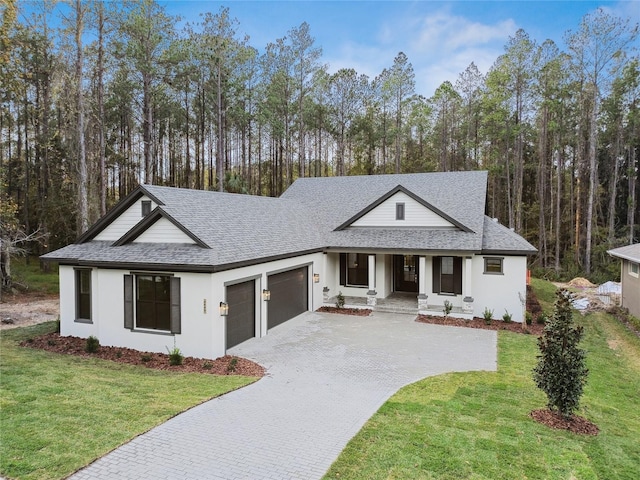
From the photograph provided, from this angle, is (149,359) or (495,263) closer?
(149,359)

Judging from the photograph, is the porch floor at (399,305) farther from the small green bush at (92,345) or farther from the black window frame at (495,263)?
the small green bush at (92,345)

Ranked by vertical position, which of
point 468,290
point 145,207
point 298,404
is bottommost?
point 298,404

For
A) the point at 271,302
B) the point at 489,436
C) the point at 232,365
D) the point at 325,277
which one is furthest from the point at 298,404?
the point at 325,277

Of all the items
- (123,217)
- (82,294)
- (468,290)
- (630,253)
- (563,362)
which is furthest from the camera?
(630,253)

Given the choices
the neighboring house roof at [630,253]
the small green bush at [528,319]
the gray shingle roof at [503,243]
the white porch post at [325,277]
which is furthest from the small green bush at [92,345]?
the neighboring house roof at [630,253]

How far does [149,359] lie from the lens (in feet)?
35.8

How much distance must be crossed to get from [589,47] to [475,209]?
15448mm

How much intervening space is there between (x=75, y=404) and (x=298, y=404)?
406 centimetres

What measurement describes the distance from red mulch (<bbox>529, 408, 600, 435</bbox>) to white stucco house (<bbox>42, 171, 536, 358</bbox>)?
25.5 feet

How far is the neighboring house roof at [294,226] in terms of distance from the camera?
38.8 feet

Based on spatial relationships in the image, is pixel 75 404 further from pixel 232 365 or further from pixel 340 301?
pixel 340 301

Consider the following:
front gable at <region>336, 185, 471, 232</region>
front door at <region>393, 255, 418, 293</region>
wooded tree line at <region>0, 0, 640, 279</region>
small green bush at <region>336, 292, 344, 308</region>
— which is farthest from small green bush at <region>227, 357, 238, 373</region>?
wooded tree line at <region>0, 0, 640, 279</region>

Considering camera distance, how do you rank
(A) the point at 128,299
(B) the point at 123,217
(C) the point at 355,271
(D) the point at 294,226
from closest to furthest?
(A) the point at 128,299, (B) the point at 123,217, (D) the point at 294,226, (C) the point at 355,271

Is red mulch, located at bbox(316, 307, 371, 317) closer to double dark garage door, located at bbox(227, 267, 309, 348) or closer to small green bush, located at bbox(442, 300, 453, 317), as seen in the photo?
double dark garage door, located at bbox(227, 267, 309, 348)
